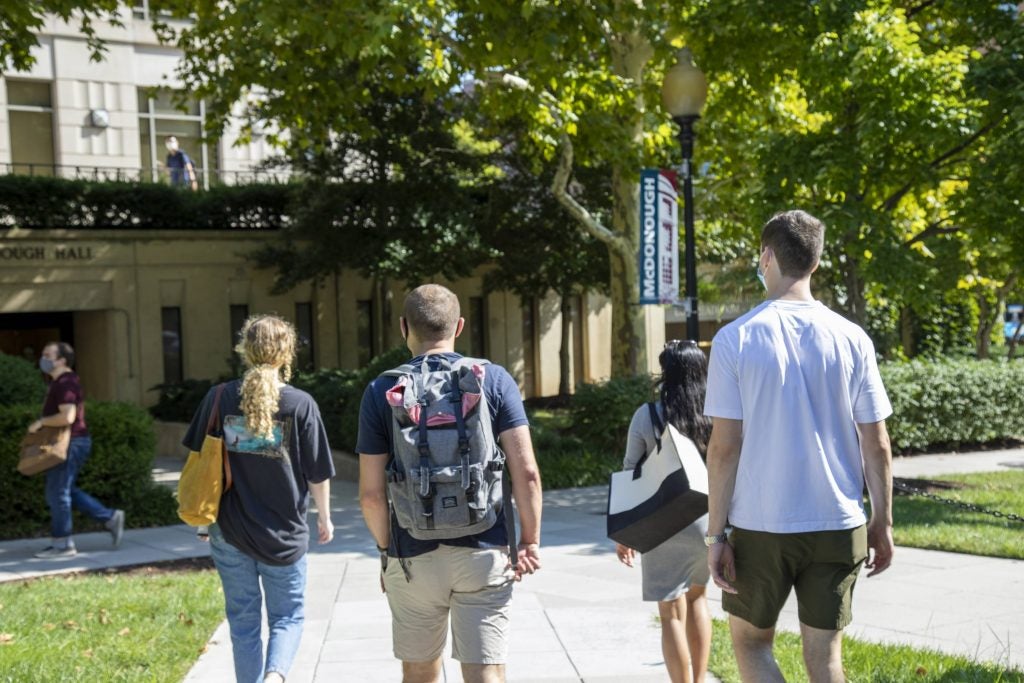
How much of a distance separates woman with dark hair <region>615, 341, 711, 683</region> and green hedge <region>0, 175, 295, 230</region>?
18.2 meters

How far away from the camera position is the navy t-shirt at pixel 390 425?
13.5ft

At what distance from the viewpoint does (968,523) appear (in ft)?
34.3

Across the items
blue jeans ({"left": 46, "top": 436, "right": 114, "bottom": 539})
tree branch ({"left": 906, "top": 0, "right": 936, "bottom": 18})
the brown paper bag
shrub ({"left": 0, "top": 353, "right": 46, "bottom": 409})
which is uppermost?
tree branch ({"left": 906, "top": 0, "right": 936, "bottom": 18})

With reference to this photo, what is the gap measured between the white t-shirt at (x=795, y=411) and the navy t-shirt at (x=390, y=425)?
0.79 meters

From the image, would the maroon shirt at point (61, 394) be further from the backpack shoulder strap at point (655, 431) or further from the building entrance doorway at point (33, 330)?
the building entrance doorway at point (33, 330)

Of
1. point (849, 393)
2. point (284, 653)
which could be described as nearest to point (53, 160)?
point (284, 653)

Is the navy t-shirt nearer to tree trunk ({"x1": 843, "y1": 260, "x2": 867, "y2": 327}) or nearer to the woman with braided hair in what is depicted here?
the woman with braided hair

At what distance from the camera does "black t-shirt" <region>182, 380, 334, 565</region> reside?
16.6 feet

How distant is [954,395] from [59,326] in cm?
1694

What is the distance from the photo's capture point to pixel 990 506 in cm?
1134


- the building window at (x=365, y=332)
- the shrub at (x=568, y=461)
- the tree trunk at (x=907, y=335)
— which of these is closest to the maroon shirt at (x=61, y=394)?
the shrub at (x=568, y=461)

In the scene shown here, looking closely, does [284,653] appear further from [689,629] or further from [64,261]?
[64,261]

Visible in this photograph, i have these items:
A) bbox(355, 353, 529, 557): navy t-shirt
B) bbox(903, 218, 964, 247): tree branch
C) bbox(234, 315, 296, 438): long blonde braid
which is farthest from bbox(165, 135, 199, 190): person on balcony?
bbox(355, 353, 529, 557): navy t-shirt

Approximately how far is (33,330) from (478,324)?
9584 mm
